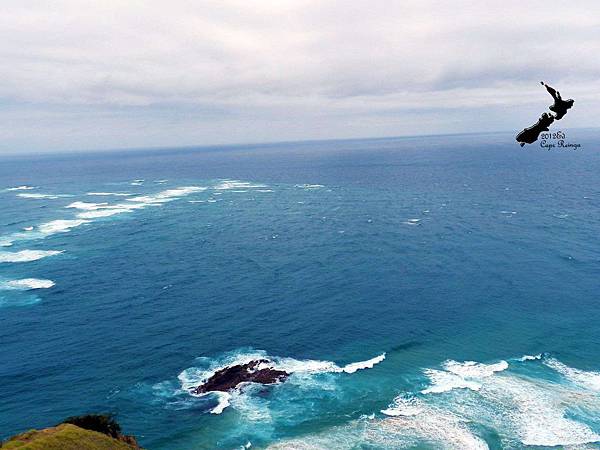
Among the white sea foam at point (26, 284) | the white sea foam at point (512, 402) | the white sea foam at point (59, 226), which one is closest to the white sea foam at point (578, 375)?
the white sea foam at point (512, 402)

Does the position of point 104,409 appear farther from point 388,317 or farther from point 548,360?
point 548,360

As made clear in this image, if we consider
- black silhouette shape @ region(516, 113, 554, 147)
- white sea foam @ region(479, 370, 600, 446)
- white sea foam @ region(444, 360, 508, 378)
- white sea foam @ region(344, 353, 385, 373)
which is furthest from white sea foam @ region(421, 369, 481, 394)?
black silhouette shape @ region(516, 113, 554, 147)

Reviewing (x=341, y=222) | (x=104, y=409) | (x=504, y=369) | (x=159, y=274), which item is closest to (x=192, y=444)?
(x=104, y=409)

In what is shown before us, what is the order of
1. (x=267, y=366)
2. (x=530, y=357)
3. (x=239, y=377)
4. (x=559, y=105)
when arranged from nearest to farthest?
(x=559, y=105) → (x=239, y=377) → (x=267, y=366) → (x=530, y=357)

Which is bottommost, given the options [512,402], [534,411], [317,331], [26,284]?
[534,411]

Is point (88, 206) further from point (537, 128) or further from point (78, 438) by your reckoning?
point (537, 128)

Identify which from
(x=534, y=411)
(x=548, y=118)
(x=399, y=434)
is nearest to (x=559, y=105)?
(x=548, y=118)

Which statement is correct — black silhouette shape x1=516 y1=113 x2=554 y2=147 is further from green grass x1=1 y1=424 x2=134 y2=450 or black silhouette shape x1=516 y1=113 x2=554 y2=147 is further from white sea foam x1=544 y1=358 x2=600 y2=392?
white sea foam x1=544 y1=358 x2=600 y2=392
